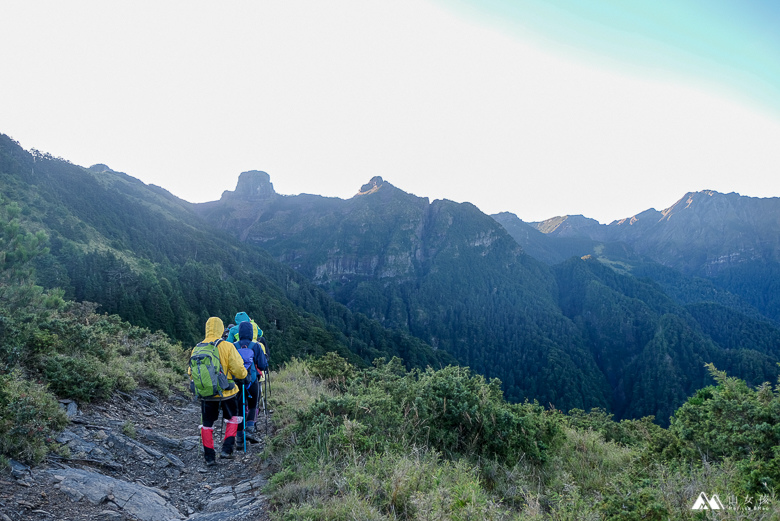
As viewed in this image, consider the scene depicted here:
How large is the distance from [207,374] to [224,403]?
0.55 m

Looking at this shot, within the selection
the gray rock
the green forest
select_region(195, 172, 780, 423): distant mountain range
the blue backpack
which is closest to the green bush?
the green forest

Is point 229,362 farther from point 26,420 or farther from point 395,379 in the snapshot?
point 395,379

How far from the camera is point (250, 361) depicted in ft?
17.8

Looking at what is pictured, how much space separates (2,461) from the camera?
125 inches

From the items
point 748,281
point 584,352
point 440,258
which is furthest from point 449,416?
point 748,281

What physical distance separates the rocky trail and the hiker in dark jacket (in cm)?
34

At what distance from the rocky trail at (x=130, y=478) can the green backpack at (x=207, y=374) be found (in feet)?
3.16

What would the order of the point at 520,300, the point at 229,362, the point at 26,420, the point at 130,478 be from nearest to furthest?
the point at 26,420 < the point at 130,478 < the point at 229,362 < the point at 520,300

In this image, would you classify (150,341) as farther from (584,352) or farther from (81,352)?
(584,352)

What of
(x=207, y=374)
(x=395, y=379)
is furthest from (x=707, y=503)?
(x=207, y=374)

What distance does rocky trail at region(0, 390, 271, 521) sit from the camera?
314cm

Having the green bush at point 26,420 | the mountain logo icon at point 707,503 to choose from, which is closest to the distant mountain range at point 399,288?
the mountain logo icon at point 707,503

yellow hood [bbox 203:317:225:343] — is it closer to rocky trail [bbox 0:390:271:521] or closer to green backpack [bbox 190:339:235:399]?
green backpack [bbox 190:339:235:399]

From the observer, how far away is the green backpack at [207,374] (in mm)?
4531
